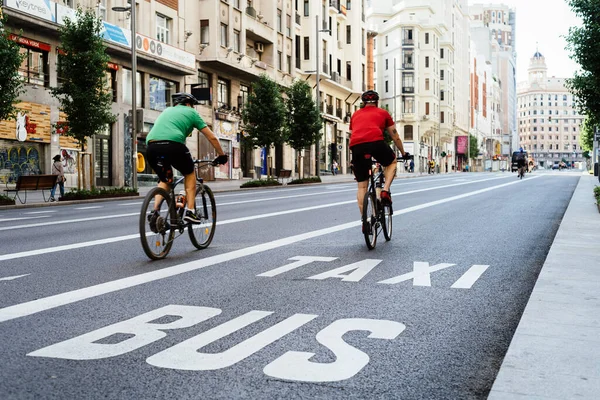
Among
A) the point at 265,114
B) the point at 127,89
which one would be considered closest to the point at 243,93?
the point at 265,114

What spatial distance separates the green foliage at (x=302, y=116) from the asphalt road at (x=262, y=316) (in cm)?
3452

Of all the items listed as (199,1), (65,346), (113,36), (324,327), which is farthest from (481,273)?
(199,1)

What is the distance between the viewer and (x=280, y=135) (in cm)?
4028

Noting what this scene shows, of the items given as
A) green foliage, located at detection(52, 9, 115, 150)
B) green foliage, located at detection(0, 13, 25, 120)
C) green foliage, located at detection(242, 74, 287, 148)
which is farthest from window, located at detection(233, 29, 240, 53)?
green foliage, located at detection(0, 13, 25, 120)

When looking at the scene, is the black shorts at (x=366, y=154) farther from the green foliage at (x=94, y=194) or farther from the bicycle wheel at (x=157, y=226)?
the green foliage at (x=94, y=194)

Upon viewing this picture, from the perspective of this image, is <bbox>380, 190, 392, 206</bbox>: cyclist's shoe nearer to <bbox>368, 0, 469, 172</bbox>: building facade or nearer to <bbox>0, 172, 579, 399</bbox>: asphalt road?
<bbox>0, 172, 579, 399</bbox>: asphalt road

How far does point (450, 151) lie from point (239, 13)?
84812 mm

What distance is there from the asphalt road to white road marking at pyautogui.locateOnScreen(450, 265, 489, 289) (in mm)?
11

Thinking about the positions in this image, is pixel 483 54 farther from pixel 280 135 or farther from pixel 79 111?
pixel 79 111

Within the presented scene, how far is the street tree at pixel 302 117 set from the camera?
4394 cm

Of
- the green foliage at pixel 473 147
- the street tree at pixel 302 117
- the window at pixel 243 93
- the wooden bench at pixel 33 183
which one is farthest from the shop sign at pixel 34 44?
the green foliage at pixel 473 147

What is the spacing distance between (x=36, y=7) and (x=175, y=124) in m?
23.3

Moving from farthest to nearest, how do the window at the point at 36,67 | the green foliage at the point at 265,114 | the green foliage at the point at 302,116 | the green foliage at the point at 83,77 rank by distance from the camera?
the green foliage at the point at 302,116
the green foliage at the point at 265,114
the window at the point at 36,67
the green foliage at the point at 83,77

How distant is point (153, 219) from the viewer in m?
7.65
